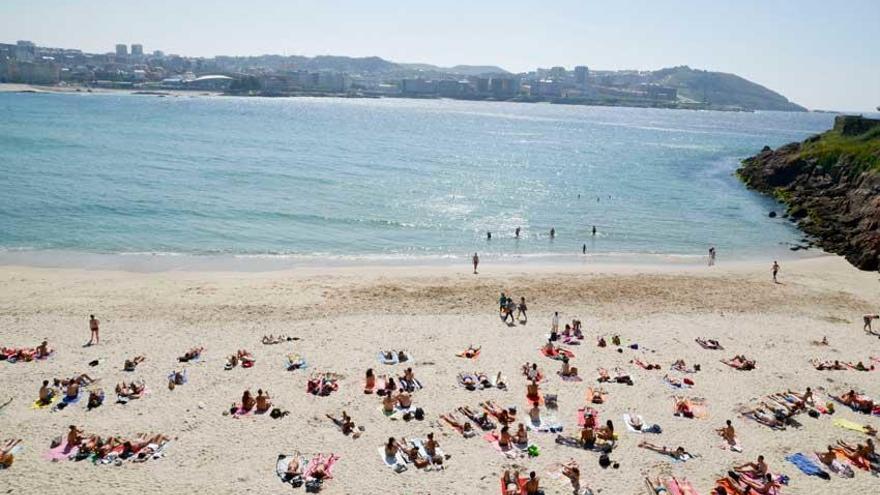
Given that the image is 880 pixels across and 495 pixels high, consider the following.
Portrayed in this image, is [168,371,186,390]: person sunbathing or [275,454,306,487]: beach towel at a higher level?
[168,371,186,390]: person sunbathing

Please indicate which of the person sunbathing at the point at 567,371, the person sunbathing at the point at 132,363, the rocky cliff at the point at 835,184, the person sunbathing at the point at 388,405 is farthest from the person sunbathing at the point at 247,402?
the rocky cliff at the point at 835,184

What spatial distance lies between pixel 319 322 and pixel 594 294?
470 inches

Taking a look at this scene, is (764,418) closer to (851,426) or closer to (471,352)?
(851,426)

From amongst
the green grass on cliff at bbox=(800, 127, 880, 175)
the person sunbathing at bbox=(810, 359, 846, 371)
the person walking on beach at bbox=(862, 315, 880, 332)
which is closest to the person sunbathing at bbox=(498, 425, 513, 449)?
the person sunbathing at bbox=(810, 359, 846, 371)

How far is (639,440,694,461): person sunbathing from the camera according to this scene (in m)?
15.9

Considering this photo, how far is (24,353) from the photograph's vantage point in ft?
65.9

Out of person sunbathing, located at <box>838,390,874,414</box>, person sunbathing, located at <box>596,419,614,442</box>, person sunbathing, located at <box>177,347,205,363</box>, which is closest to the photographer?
person sunbathing, located at <box>596,419,614,442</box>

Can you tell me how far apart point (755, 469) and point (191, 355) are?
51.4ft

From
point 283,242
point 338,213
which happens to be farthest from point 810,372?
point 338,213

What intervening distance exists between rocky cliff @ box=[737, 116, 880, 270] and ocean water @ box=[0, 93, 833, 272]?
8.41 ft

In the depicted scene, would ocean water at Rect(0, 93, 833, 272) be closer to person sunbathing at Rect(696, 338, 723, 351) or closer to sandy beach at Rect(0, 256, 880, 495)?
sandy beach at Rect(0, 256, 880, 495)

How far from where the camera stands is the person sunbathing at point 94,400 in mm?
17188

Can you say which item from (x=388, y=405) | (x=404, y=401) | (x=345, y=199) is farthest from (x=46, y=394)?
(x=345, y=199)

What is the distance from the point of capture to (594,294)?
28.9 meters
